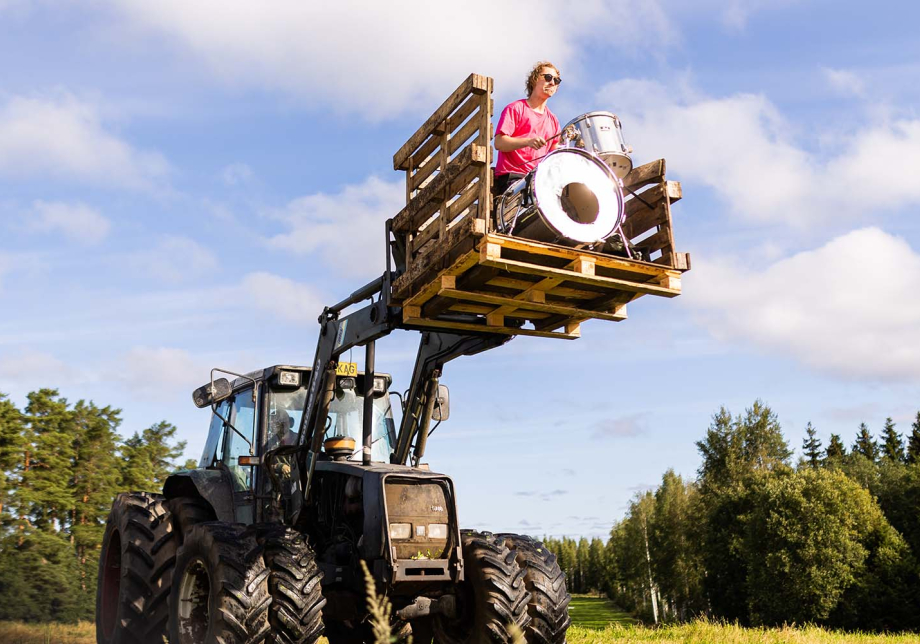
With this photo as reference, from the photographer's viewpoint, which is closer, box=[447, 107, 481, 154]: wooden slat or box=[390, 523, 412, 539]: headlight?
box=[447, 107, 481, 154]: wooden slat

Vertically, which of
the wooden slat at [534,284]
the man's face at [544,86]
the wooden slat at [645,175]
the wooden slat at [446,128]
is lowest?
the wooden slat at [534,284]

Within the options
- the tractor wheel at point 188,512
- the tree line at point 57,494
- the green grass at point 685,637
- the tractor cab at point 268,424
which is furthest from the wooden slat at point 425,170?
Answer: the tree line at point 57,494

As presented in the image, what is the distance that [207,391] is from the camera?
320 inches

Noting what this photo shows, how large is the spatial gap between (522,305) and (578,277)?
745 millimetres

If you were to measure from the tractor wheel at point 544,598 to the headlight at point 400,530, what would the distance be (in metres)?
1.05

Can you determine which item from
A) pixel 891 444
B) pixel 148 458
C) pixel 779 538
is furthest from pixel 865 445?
pixel 148 458

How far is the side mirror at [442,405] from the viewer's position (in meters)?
8.32

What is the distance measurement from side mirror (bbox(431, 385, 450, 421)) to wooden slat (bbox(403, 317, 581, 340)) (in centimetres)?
118

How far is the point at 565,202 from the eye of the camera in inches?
243

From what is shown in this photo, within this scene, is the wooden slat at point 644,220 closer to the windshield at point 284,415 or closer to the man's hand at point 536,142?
the man's hand at point 536,142

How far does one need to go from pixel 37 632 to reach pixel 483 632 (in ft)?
26.9

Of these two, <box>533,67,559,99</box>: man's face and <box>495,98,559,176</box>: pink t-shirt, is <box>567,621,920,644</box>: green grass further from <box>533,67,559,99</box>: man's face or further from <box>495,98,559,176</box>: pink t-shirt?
→ <box>533,67,559,99</box>: man's face

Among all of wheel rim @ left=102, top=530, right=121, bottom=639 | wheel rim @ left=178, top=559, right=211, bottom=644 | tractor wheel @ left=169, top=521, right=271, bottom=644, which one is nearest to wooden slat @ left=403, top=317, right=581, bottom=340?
tractor wheel @ left=169, top=521, right=271, bottom=644

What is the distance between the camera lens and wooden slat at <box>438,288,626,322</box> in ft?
20.8
